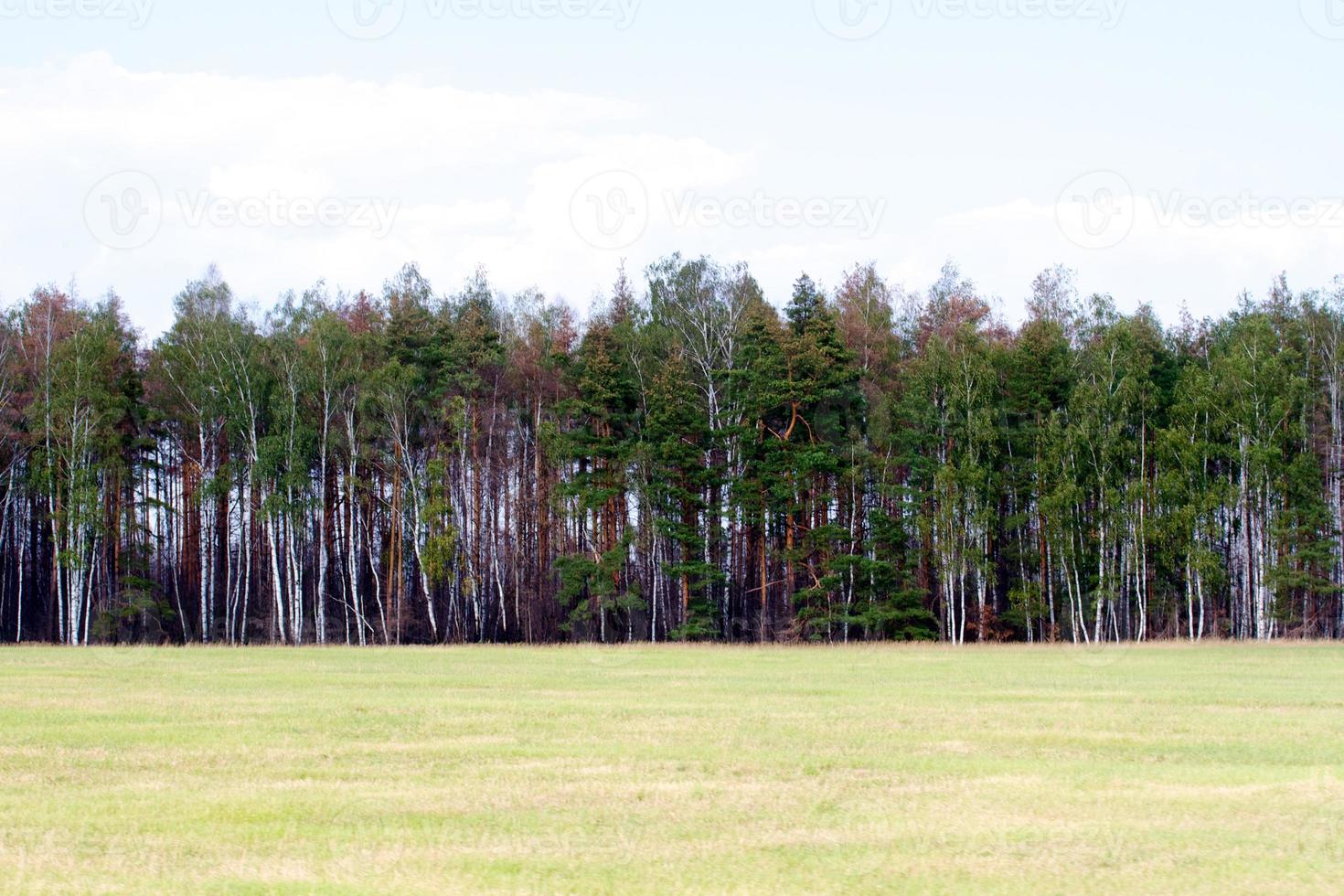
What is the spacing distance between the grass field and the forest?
30296 millimetres

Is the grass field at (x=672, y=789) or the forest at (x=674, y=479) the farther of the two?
the forest at (x=674, y=479)

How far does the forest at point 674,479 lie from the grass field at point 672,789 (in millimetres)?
30296

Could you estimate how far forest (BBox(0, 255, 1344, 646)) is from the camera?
59.1 m

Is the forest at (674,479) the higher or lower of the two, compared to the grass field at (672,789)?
higher

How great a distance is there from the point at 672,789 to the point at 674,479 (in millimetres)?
47701

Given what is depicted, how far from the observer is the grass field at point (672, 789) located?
35.9 ft

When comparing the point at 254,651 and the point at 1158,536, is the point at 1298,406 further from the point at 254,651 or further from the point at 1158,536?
the point at 254,651

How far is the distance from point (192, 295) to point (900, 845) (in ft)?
204

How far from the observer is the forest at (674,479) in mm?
59062

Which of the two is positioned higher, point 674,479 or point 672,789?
point 674,479

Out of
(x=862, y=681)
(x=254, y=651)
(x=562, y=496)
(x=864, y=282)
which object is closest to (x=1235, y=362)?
(x=864, y=282)

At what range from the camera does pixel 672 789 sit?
48.9ft

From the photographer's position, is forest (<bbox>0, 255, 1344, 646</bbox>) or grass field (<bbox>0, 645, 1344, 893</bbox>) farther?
forest (<bbox>0, 255, 1344, 646</bbox>)

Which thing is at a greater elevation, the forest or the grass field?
the forest
